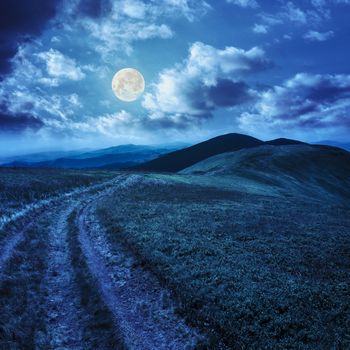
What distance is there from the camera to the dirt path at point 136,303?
35.2ft

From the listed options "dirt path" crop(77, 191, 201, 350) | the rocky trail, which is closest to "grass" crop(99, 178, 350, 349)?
"dirt path" crop(77, 191, 201, 350)

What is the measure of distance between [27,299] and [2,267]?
400 cm

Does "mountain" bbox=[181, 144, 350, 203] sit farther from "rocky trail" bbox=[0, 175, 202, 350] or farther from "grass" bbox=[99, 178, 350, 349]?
"rocky trail" bbox=[0, 175, 202, 350]

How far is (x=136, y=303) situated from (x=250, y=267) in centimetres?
734

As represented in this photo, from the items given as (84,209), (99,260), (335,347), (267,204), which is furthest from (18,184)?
(335,347)

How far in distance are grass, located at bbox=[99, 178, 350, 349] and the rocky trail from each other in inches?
40.7

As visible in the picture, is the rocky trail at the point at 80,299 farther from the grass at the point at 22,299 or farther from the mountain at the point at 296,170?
the mountain at the point at 296,170

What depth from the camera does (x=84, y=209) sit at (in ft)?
109

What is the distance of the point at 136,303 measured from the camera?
13133 mm

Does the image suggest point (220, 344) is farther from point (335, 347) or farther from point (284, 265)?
Result: point (284, 265)

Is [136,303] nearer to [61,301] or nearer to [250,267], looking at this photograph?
[61,301]

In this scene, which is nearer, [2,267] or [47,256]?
[2,267]

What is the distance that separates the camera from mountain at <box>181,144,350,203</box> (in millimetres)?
81644

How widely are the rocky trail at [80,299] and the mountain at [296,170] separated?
6130 centimetres
